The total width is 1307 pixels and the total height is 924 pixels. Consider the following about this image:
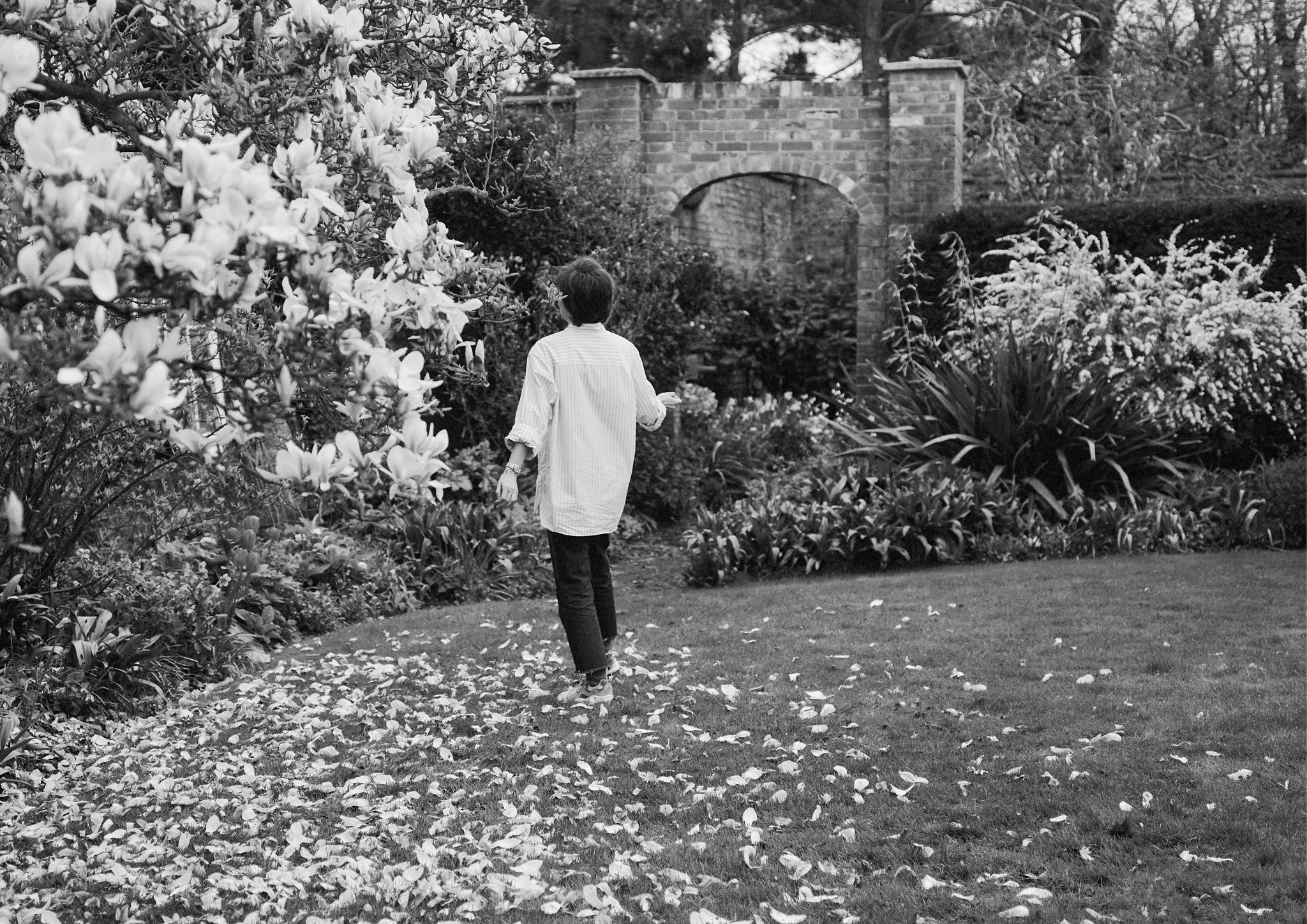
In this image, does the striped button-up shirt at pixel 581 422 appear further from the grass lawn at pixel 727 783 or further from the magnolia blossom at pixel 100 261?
the magnolia blossom at pixel 100 261

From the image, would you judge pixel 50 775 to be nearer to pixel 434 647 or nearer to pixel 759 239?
pixel 434 647

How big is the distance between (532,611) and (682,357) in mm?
4679

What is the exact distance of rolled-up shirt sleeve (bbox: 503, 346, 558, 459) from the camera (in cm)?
420

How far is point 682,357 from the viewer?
10.7m

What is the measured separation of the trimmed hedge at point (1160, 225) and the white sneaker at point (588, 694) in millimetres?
7558

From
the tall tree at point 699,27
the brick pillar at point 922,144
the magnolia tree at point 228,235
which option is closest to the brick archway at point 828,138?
the brick pillar at point 922,144

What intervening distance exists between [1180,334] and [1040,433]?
1.48 metres

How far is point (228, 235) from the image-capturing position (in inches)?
69.0

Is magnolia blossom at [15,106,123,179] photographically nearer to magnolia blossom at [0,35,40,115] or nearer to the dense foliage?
magnolia blossom at [0,35,40,115]

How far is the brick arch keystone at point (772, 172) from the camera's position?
12328 mm

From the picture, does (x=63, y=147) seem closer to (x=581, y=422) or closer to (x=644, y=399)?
(x=581, y=422)

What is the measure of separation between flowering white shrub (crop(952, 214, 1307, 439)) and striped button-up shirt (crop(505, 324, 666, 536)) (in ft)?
16.2

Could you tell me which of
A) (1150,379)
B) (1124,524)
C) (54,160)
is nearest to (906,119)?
(1150,379)

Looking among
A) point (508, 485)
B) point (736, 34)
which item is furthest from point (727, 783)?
point (736, 34)
